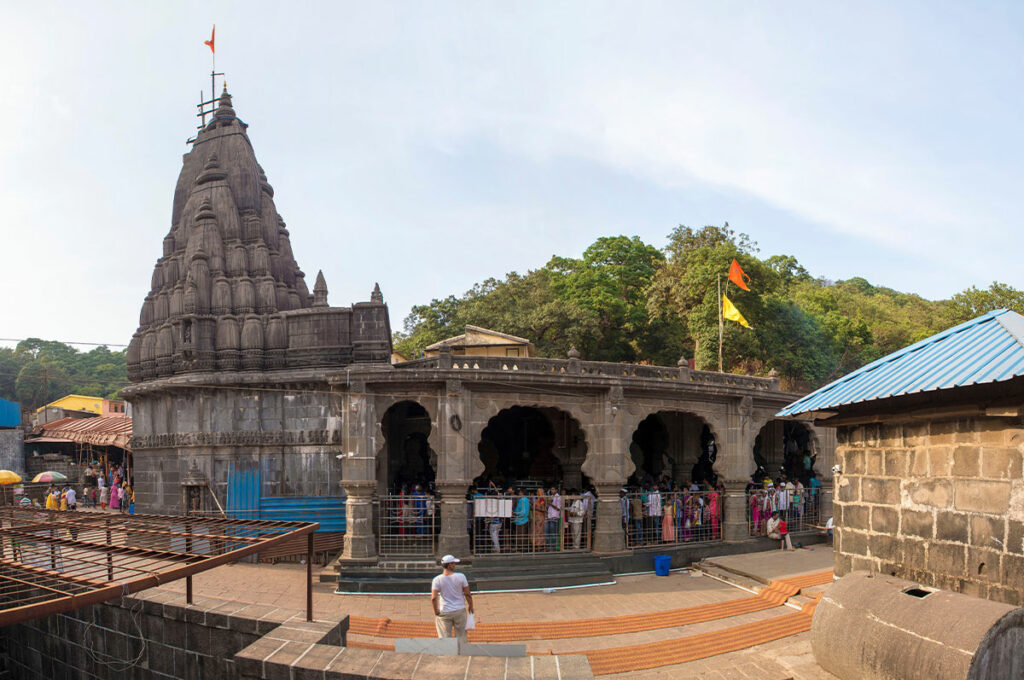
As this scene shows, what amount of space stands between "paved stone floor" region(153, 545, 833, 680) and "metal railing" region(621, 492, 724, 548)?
1.16 meters

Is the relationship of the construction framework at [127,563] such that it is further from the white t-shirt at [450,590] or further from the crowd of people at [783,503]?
the crowd of people at [783,503]

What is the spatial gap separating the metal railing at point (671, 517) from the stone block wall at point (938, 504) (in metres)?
9.20

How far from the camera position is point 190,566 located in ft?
22.8

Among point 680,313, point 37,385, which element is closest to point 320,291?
point 680,313

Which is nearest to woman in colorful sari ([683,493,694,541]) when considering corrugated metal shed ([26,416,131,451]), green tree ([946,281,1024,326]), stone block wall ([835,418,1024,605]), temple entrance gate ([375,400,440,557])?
temple entrance gate ([375,400,440,557])

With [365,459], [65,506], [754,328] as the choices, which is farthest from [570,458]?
[65,506]

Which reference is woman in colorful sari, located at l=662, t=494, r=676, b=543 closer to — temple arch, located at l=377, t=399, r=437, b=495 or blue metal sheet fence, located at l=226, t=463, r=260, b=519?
temple arch, located at l=377, t=399, r=437, b=495

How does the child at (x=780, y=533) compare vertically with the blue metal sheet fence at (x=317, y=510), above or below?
below

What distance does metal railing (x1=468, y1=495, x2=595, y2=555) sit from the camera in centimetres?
1595

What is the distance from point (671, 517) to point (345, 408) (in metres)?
8.72

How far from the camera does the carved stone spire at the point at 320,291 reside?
2523 centimetres

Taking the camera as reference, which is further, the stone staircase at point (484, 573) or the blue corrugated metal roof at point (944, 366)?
the stone staircase at point (484, 573)

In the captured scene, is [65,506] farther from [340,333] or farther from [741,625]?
[741,625]

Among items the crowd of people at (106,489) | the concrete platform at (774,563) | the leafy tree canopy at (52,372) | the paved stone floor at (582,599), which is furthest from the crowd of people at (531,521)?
the leafy tree canopy at (52,372)
